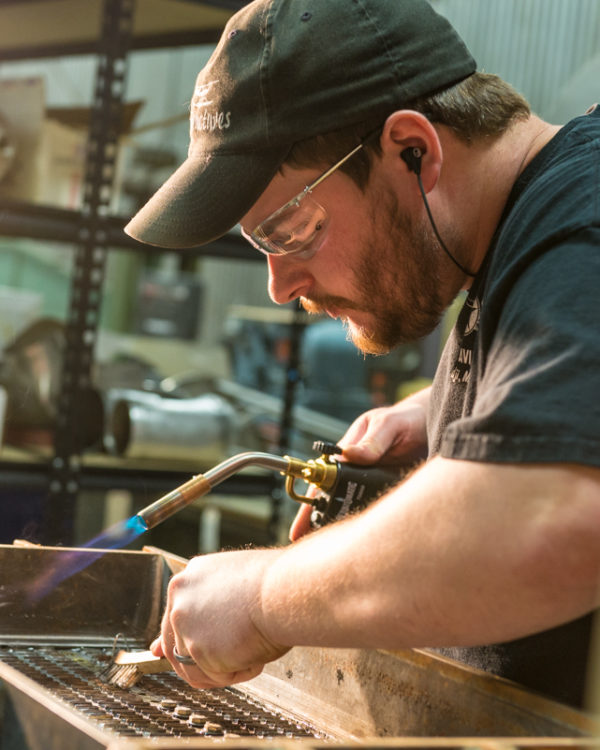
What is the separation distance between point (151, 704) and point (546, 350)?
24.4 inches

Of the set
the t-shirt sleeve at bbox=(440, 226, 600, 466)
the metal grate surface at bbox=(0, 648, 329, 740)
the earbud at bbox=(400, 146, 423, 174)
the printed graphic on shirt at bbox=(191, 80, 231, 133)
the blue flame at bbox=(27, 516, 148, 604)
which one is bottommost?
the metal grate surface at bbox=(0, 648, 329, 740)

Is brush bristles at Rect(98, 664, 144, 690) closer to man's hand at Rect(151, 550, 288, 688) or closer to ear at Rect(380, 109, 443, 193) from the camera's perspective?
man's hand at Rect(151, 550, 288, 688)

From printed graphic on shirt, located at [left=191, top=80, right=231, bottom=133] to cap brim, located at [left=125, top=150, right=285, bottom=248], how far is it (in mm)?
33

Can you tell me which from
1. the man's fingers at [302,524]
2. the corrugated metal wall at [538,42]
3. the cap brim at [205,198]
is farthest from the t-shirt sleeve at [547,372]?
the corrugated metal wall at [538,42]

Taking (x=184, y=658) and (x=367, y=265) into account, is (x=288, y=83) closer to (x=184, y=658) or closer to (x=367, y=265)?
(x=367, y=265)

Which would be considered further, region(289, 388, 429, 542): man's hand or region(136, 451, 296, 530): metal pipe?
region(289, 388, 429, 542): man's hand

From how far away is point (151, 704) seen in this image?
111 centimetres

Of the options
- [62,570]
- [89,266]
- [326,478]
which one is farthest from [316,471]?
[89,266]

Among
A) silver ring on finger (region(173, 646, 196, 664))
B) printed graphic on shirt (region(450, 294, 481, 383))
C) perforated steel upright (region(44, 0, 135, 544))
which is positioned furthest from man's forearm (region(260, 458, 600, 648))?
perforated steel upright (region(44, 0, 135, 544))

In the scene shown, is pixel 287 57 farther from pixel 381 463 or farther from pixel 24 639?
pixel 24 639

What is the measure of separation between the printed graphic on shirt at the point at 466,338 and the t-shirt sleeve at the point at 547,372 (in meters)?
0.30

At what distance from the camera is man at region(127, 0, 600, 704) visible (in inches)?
30.5

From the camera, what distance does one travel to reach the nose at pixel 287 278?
1.22 m

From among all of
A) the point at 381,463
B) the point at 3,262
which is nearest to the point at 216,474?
the point at 381,463
